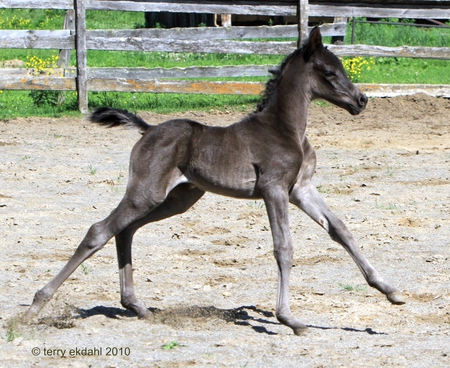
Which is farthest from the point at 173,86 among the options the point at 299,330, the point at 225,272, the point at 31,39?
the point at 299,330

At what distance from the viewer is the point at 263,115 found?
213 inches

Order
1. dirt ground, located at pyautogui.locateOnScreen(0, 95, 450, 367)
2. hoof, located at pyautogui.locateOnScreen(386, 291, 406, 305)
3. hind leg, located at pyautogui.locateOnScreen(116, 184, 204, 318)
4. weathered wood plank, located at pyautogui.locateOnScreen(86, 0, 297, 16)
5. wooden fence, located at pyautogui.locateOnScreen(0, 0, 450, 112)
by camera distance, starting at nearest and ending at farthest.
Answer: dirt ground, located at pyautogui.locateOnScreen(0, 95, 450, 367) < hoof, located at pyautogui.locateOnScreen(386, 291, 406, 305) < hind leg, located at pyautogui.locateOnScreen(116, 184, 204, 318) < wooden fence, located at pyautogui.locateOnScreen(0, 0, 450, 112) < weathered wood plank, located at pyautogui.locateOnScreen(86, 0, 297, 16)

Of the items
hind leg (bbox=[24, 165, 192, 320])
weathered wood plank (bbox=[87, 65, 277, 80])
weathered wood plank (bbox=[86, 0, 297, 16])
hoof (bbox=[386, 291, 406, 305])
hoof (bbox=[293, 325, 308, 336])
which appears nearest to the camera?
hoof (bbox=[293, 325, 308, 336])

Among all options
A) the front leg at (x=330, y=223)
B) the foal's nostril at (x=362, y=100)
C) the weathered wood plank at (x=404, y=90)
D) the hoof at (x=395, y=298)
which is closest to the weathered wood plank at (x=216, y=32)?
the weathered wood plank at (x=404, y=90)

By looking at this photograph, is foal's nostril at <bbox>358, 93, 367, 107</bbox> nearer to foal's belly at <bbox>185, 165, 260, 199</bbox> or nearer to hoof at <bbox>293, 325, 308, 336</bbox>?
foal's belly at <bbox>185, 165, 260, 199</bbox>

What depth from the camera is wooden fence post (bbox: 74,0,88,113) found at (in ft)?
43.6

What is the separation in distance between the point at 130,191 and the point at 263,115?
40.5 inches

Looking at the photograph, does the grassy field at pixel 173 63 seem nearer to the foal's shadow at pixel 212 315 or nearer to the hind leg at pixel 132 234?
the hind leg at pixel 132 234

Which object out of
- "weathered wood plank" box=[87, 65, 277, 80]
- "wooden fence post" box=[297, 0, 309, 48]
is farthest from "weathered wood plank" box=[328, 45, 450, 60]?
"weathered wood plank" box=[87, 65, 277, 80]

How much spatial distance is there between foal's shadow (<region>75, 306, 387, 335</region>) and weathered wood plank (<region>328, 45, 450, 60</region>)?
9416 mm

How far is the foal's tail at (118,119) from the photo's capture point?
211 inches

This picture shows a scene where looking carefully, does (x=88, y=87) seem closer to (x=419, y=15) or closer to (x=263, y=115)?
(x=419, y=15)

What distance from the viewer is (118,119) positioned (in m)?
5.39

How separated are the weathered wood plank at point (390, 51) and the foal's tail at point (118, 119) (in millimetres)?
9238
